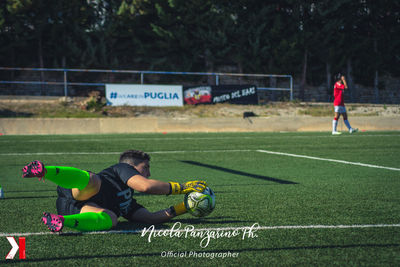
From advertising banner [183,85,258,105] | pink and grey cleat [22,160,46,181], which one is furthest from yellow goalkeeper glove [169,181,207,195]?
advertising banner [183,85,258,105]

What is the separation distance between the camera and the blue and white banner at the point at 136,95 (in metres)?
20.4

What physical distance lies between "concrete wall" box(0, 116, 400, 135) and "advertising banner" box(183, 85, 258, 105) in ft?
7.49

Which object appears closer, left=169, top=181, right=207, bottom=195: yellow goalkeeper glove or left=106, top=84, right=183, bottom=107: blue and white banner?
left=169, top=181, right=207, bottom=195: yellow goalkeeper glove

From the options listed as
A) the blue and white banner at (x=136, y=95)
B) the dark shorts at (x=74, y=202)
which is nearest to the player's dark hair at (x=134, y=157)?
the dark shorts at (x=74, y=202)

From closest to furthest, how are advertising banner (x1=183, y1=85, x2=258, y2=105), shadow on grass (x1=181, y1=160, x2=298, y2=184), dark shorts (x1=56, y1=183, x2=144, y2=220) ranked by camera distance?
dark shorts (x1=56, y1=183, x2=144, y2=220)
shadow on grass (x1=181, y1=160, x2=298, y2=184)
advertising banner (x1=183, y1=85, x2=258, y2=105)

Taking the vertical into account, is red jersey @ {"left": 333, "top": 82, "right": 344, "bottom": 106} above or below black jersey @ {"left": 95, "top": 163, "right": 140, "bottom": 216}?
above

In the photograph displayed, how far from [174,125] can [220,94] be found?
146 inches

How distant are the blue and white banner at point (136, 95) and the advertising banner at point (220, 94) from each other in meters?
1.13

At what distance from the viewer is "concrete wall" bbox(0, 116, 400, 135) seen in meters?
17.9

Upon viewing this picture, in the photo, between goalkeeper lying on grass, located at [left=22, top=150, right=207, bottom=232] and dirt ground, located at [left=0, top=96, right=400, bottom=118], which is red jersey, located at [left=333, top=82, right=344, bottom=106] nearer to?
dirt ground, located at [left=0, top=96, right=400, bottom=118]

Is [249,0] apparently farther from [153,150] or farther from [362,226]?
[362,226]

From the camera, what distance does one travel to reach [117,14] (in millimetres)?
27984

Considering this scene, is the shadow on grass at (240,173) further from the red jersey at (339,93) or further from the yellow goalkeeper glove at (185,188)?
the red jersey at (339,93)

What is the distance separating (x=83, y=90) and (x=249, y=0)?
1233 cm
